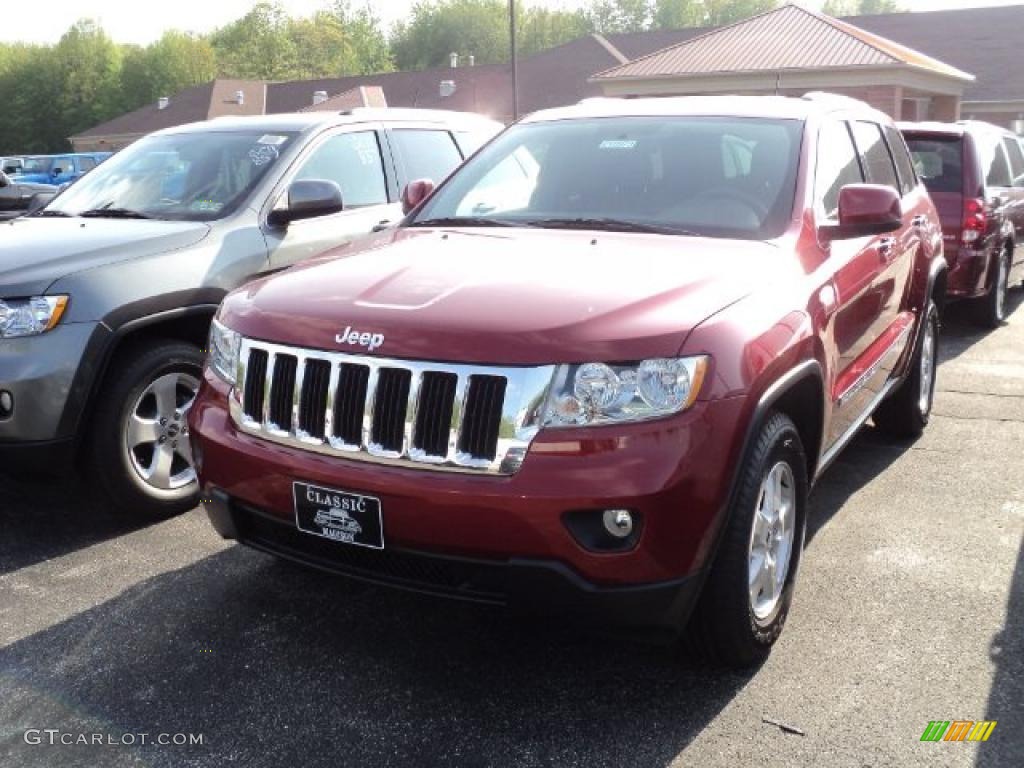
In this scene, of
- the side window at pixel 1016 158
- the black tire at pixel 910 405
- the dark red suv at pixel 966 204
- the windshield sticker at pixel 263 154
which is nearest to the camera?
the windshield sticker at pixel 263 154

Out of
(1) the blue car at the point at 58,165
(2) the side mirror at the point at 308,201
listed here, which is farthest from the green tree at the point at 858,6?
(2) the side mirror at the point at 308,201

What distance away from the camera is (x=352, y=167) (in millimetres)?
6004

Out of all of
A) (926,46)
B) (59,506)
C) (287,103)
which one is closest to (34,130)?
(287,103)

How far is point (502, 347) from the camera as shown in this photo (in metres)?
2.79

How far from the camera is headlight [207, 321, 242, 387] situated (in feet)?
11.0

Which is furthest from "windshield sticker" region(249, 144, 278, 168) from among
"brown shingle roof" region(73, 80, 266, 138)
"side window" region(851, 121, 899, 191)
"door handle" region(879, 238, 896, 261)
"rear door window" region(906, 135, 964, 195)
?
"brown shingle roof" region(73, 80, 266, 138)

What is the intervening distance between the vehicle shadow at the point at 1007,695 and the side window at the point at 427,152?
401 cm

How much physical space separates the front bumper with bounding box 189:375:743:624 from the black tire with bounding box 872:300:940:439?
10.5 ft

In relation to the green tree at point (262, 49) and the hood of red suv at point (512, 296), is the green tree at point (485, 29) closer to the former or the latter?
the green tree at point (262, 49)

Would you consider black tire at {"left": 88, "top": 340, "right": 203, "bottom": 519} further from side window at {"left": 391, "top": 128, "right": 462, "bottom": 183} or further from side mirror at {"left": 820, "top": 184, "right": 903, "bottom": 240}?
side mirror at {"left": 820, "top": 184, "right": 903, "bottom": 240}

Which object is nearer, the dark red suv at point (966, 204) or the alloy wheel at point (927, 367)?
the alloy wheel at point (927, 367)

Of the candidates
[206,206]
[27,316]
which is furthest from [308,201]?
[27,316]

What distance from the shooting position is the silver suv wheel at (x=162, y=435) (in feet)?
15.1

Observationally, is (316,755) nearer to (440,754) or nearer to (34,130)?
(440,754)
